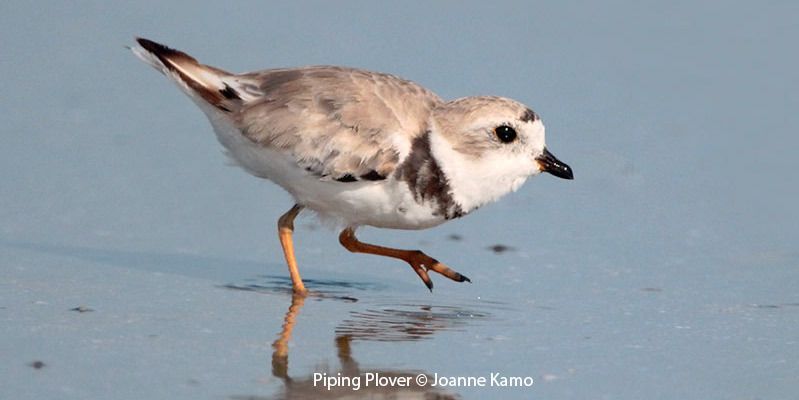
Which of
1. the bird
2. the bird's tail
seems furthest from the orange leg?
the bird's tail

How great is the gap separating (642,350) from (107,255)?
2764 millimetres

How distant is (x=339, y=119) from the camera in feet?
22.1

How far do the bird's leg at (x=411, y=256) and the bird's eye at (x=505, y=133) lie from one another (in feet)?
2.39

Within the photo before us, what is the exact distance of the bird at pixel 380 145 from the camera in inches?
262

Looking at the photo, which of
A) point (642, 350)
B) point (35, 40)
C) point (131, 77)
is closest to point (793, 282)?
point (642, 350)

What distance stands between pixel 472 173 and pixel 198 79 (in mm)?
1439

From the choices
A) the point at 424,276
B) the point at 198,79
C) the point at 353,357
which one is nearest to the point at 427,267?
the point at 424,276

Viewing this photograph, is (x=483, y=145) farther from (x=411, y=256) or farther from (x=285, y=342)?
(x=285, y=342)

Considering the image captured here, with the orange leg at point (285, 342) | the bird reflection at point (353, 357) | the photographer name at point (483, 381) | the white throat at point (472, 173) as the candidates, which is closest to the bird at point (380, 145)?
the white throat at point (472, 173)

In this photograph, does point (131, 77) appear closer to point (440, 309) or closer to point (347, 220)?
point (347, 220)

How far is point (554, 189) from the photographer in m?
8.52

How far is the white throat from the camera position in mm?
6695

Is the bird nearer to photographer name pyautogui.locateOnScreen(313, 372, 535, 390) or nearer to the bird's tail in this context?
the bird's tail

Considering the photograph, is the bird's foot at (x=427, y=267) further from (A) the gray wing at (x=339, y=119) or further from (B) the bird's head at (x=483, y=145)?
(A) the gray wing at (x=339, y=119)
